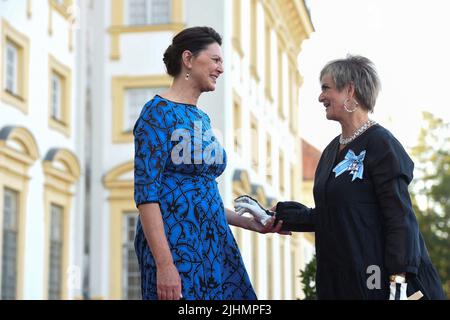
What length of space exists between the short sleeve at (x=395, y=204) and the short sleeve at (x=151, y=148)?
0.94 m

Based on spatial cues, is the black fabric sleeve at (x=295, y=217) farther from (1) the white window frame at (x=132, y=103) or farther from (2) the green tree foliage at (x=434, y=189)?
(2) the green tree foliage at (x=434, y=189)

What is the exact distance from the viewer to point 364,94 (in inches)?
217

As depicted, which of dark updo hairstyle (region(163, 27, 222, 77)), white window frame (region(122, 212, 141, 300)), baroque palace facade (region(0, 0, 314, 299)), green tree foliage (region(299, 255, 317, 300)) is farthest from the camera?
white window frame (region(122, 212, 141, 300))

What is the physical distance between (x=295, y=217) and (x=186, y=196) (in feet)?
3.08

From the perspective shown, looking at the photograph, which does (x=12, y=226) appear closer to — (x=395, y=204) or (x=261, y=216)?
(x=261, y=216)

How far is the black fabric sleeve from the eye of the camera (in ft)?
19.7

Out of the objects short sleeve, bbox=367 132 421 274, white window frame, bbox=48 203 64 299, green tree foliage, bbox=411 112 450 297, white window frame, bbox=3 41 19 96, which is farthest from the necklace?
green tree foliage, bbox=411 112 450 297

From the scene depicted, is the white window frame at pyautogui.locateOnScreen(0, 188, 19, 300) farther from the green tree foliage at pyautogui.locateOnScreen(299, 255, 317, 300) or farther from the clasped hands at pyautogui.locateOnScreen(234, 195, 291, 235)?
the clasped hands at pyautogui.locateOnScreen(234, 195, 291, 235)

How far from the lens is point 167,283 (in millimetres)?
5023

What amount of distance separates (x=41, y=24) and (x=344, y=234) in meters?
18.8

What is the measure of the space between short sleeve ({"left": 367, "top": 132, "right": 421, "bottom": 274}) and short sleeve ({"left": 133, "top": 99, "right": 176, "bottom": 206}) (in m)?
0.94

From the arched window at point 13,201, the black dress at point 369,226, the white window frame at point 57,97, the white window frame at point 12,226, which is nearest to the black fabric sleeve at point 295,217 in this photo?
the black dress at point 369,226

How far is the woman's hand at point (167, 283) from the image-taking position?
502 centimetres
